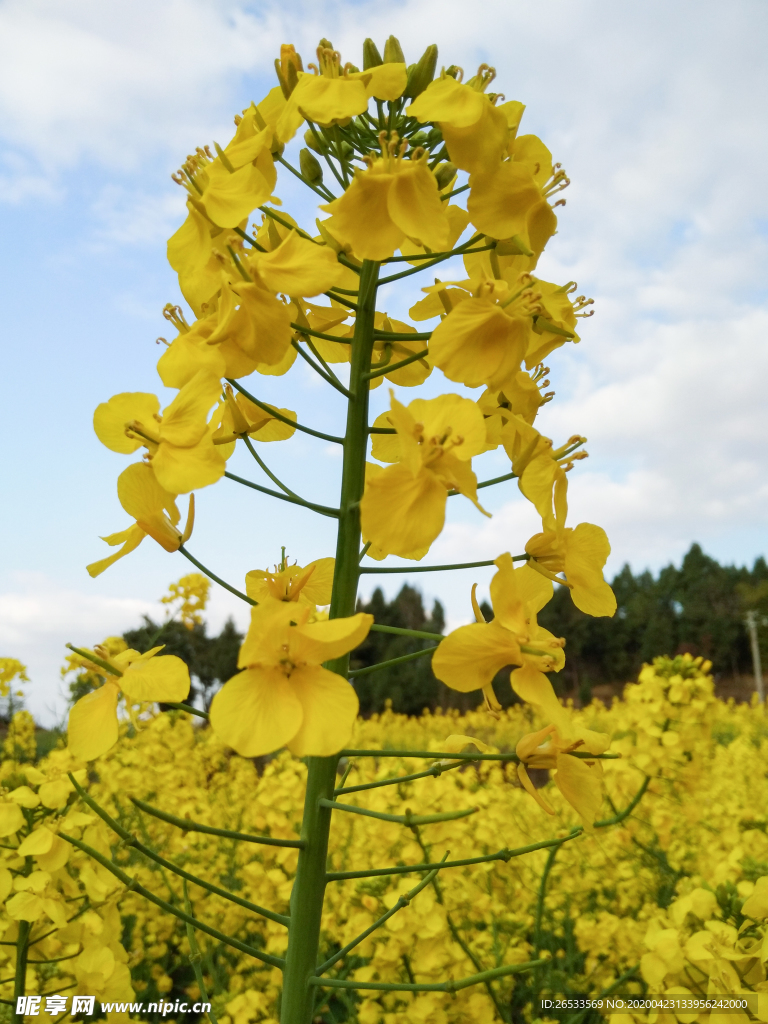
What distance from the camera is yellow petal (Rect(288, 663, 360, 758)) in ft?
3.21

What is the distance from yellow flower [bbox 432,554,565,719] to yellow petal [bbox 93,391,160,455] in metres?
0.65

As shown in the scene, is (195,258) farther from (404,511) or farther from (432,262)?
(404,511)

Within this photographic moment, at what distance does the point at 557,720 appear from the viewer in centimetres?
118

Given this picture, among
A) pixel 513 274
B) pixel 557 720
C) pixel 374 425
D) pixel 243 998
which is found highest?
pixel 513 274

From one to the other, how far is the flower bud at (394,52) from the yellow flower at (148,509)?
911mm

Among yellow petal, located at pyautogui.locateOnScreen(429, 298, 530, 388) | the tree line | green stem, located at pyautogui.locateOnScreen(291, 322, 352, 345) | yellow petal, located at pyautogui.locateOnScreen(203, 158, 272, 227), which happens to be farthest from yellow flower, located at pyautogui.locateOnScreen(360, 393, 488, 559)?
the tree line

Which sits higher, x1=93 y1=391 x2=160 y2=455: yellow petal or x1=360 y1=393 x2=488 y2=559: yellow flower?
x1=93 y1=391 x2=160 y2=455: yellow petal

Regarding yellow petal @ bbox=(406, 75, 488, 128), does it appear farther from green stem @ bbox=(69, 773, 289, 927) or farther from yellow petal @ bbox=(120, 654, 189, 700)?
green stem @ bbox=(69, 773, 289, 927)

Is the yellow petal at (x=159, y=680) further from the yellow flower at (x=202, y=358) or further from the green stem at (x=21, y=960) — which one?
the green stem at (x=21, y=960)

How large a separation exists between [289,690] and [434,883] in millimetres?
1841

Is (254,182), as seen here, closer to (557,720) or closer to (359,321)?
(359,321)

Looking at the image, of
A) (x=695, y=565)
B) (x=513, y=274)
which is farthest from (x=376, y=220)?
(x=695, y=565)

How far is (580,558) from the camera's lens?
1.37 metres

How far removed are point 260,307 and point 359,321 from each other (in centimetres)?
29
